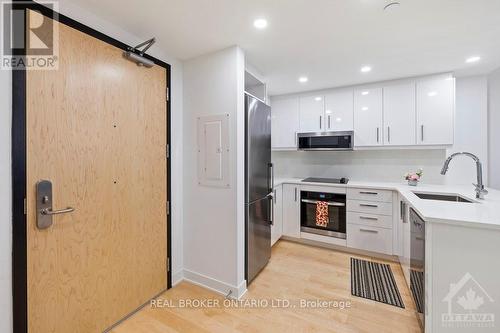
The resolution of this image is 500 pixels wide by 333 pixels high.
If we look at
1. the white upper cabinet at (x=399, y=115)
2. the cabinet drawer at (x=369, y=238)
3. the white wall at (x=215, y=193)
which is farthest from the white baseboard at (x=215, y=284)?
the white upper cabinet at (x=399, y=115)

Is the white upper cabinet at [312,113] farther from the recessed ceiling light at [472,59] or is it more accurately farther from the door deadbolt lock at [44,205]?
the door deadbolt lock at [44,205]

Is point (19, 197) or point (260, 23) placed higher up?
point (260, 23)

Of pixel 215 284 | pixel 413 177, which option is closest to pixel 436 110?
pixel 413 177

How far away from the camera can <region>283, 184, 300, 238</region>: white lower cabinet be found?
3.33 metres

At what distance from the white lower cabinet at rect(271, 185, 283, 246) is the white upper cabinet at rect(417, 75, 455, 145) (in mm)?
1949

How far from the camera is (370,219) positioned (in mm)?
2902

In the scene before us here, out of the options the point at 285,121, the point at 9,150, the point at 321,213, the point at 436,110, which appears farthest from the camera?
the point at 285,121

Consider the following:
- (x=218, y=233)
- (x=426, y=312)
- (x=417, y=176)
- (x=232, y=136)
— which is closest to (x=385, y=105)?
(x=417, y=176)

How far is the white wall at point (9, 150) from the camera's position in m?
1.20

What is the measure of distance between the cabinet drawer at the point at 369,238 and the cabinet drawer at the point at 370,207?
0.21 m

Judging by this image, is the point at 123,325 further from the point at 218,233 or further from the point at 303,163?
the point at 303,163

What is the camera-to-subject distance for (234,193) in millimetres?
2086

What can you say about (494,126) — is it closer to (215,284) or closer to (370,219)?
(370,219)

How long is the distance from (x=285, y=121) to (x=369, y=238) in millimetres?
2121
